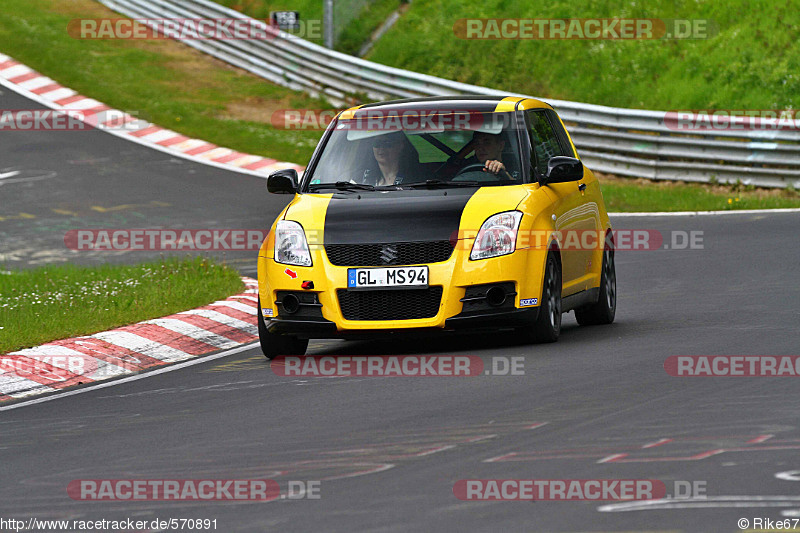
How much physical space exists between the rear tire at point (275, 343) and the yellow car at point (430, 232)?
10 millimetres

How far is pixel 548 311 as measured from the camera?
378 inches

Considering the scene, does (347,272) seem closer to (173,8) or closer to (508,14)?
(508,14)

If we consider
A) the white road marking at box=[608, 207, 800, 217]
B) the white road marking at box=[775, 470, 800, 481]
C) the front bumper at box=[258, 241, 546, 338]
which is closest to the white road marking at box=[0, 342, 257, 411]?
the front bumper at box=[258, 241, 546, 338]

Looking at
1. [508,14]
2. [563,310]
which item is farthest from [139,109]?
[563,310]

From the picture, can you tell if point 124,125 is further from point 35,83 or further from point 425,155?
point 425,155

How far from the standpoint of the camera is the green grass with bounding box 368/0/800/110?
2445 cm

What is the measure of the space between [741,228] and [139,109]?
13954 millimetres

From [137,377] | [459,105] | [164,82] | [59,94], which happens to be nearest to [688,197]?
[459,105]

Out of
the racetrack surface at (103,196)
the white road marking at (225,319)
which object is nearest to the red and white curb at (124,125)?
the racetrack surface at (103,196)

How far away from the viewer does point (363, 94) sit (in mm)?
27203

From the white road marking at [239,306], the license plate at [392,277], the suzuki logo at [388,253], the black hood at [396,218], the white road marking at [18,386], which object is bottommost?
the white road marking at [18,386]

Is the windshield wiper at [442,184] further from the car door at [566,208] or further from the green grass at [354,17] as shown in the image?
the green grass at [354,17]

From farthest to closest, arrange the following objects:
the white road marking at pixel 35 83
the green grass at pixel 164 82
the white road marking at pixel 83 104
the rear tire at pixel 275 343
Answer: the white road marking at pixel 35 83, the white road marking at pixel 83 104, the green grass at pixel 164 82, the rear tire at pixel 275 343

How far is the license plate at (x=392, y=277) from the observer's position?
9250mm
